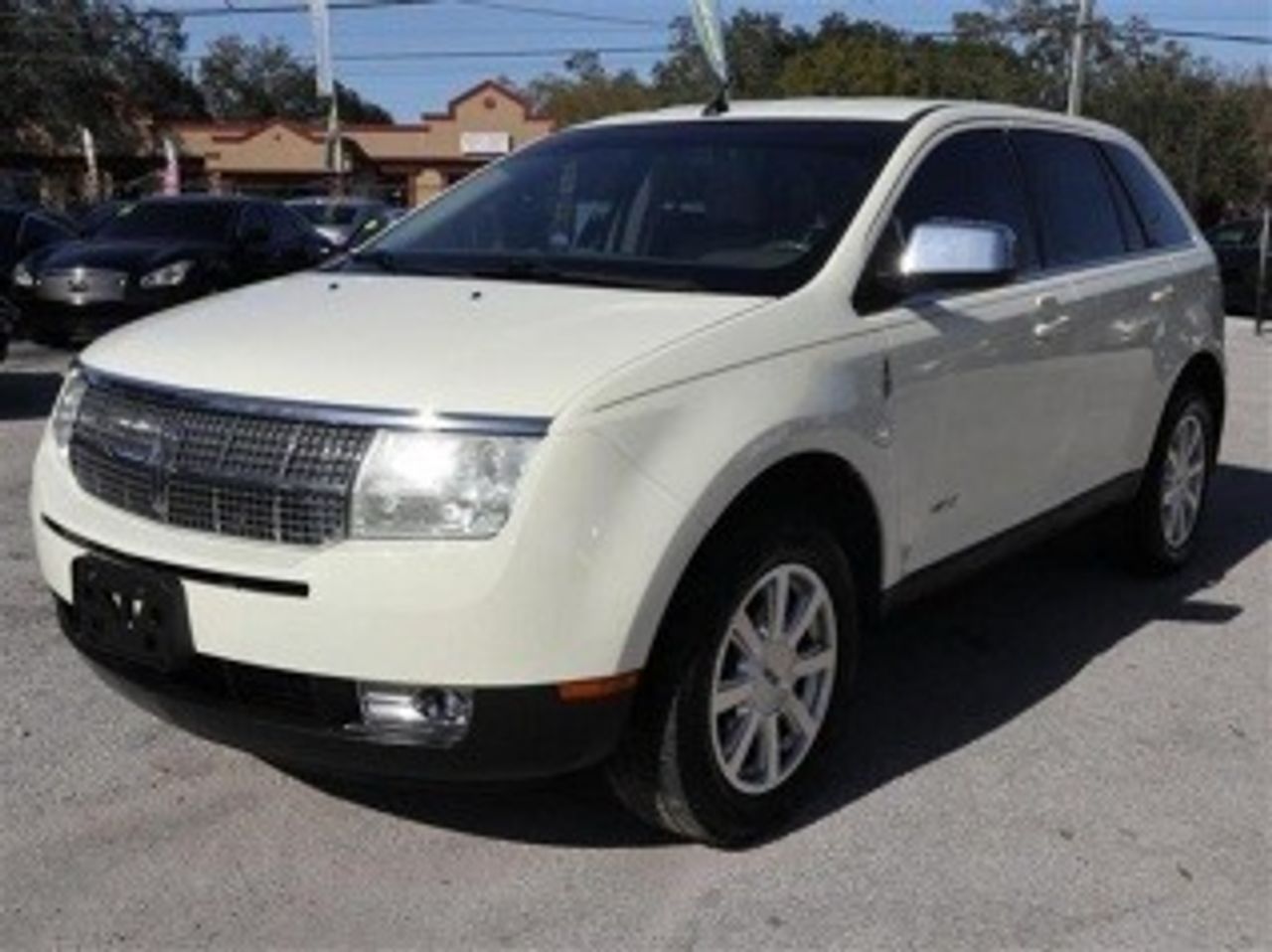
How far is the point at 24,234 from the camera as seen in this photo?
15391 mm

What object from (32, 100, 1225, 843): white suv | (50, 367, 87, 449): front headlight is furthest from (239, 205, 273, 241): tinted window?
(50, 367, 87, 449): front headlight

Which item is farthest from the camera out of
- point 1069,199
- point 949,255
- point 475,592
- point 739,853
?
point 1069,199

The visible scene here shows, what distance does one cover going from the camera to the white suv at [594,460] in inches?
135

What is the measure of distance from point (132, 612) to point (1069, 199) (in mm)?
3524

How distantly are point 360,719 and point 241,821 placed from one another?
752 mm

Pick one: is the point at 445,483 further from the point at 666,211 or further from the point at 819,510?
the point at 666,211

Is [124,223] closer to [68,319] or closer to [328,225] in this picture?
[68,319]

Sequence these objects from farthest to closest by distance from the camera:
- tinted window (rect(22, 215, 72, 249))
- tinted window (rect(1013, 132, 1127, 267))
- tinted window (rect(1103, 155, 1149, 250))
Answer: tinted window (rect(22, 215, 72, 249)) → tinted window (rect(1103, 155, 1149, 250)) → tinted window (rect(1013, 132, 1127, 267))

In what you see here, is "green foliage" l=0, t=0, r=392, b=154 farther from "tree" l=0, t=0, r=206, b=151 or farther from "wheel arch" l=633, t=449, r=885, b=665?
"wheel arch" l=633, t=449, r=885, b=665

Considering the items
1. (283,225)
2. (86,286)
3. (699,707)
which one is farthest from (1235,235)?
(699,707)

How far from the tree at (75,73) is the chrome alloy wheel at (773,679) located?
63.8 meters

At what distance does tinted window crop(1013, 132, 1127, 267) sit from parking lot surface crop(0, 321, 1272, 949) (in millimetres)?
1383

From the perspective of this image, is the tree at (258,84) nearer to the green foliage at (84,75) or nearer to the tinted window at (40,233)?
the green foliage at (84,75)

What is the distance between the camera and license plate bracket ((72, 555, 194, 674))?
3.62 metres
